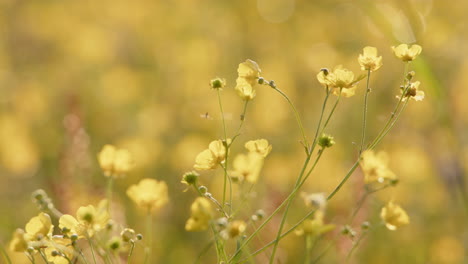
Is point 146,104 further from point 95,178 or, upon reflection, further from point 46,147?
point 95,178

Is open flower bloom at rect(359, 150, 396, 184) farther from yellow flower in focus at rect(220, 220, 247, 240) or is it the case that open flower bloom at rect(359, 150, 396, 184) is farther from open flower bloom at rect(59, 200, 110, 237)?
open flower bloom at rect(59, 200, 110, 237)

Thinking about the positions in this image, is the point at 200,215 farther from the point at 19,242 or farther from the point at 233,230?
the point at 19,242

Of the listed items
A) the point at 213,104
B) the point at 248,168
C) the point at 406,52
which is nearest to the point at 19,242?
the point at 248,168

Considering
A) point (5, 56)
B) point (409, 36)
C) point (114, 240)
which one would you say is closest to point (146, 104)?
point (5, 56)

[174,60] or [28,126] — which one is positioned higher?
[174,60]

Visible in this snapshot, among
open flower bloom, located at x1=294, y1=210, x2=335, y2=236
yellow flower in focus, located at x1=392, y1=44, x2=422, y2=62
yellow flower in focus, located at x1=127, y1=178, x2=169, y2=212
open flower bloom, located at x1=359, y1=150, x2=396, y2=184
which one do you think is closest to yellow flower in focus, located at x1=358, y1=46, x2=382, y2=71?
yellow flower in focus, located at x1=392, y1=44, x2=422, y2=62

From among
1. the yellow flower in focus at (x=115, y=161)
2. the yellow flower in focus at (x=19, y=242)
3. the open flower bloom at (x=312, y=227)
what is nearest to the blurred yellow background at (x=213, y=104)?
the yellow flower in focus at (x=115, y=161)

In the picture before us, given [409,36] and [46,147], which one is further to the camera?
[46,147]

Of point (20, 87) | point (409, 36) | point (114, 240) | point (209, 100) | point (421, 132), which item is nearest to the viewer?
point (114, 240)
